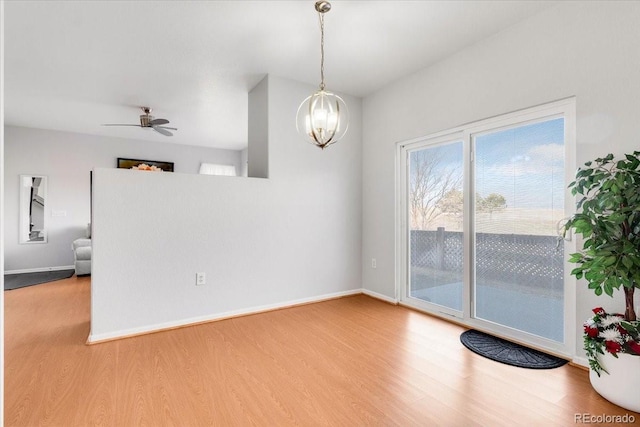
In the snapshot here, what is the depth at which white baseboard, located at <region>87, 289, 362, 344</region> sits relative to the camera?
2.91 m

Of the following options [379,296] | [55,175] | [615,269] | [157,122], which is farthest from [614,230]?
[55,175]

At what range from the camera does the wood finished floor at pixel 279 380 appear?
72.9 inches

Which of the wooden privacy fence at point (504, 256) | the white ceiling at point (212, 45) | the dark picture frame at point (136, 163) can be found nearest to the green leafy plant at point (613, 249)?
the wooden privacy fence at point (504, 256)

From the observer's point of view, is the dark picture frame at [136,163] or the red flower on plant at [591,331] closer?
the red flower on plant at [591,331]

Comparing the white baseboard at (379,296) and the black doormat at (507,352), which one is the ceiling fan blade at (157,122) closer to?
the white baseboard at (379,296)

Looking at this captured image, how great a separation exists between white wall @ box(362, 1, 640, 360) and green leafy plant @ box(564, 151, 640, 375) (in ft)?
0.96

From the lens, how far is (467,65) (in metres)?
3.14

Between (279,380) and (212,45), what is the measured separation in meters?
3.00

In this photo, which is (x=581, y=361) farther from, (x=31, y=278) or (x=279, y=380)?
(x=31, y=278)

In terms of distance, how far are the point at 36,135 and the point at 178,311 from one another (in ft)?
16.9

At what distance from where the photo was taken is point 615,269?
187 centimetres

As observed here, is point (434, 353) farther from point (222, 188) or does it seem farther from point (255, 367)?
point (222, 188)

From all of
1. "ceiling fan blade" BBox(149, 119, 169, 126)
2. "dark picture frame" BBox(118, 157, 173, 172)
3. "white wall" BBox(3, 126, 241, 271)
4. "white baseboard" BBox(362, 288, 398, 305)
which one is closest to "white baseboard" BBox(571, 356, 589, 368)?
"white baseboard" BBox(362, 288, 398, 305)

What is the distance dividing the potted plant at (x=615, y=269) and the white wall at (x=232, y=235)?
8.66 ft
